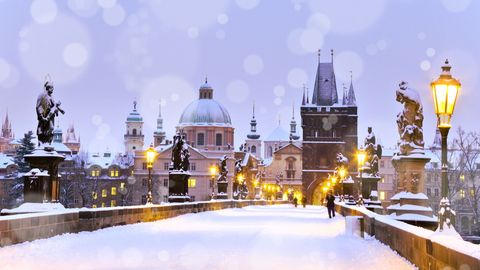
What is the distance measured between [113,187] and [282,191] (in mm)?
43240

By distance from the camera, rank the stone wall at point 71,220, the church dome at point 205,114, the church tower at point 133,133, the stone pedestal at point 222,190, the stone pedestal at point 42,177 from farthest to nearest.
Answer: the church tower at point 133,133 < the church dome at point 205,114 < the stone pedestal at point 222,190 < the stone pedestal at point 42,177 < the stone wall at point 71,220

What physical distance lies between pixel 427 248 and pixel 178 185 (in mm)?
29197

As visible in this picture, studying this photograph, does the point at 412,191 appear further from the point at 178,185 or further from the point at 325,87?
the point at 325,87

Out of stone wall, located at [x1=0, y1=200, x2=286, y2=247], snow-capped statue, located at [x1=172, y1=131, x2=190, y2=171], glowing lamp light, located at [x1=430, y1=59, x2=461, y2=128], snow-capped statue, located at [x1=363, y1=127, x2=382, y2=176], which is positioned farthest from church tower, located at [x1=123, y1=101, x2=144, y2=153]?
glowing lamp light, located at [x1=430, y1=59, x2=461, y2=128]

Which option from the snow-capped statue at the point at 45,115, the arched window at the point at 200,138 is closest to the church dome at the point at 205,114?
the arched window at the point at 200,138

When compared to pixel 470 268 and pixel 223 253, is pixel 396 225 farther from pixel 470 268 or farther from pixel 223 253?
pixel 470 268

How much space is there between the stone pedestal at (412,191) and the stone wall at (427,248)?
10.2 ft

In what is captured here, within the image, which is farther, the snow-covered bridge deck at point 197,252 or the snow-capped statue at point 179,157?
the snow-capped statue at point 179,157

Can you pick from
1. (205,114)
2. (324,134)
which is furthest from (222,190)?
(205,114)

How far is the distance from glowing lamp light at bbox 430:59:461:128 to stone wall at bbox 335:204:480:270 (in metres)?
1.80

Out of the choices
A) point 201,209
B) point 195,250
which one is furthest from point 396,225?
point 201,209

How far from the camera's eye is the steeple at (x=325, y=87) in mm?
128500

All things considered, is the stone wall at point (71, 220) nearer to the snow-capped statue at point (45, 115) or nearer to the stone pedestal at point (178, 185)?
the snow-capped statue at point (45, 115)

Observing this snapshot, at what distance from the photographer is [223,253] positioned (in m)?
15.2
